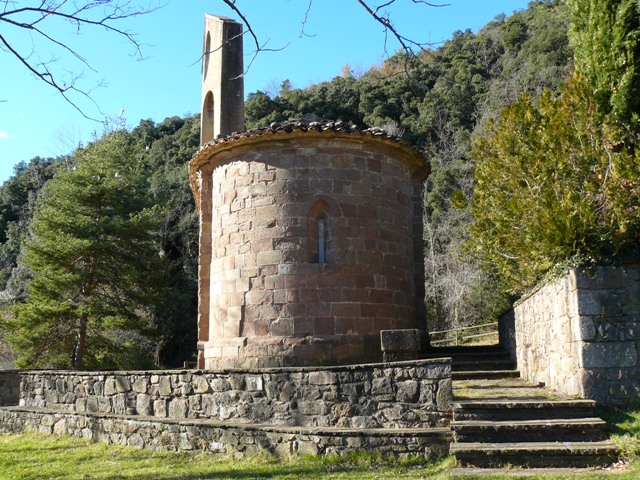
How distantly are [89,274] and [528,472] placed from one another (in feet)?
56.5

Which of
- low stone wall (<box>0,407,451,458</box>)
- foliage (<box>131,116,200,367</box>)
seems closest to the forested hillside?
foliage (<box>131,116,200,367</box>)

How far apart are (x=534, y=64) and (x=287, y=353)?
97.9 feet

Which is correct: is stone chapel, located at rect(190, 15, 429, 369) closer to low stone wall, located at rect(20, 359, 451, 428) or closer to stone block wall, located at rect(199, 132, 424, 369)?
stone block wall, located at rect(199, 132, 424, 369)

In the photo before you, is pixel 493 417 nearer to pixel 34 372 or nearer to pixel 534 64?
pixel 34 372

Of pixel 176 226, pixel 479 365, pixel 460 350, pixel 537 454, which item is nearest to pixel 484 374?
pixel 479 365

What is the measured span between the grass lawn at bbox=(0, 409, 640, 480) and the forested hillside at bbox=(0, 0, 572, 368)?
494 inches

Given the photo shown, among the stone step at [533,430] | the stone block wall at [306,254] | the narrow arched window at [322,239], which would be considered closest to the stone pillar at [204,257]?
the stone block wall at [306,254]

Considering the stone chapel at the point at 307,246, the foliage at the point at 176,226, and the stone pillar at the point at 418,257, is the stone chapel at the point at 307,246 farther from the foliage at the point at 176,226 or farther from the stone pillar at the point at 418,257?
the foliage at the point at 176,226

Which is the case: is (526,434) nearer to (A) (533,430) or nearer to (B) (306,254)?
(A) (533,430)

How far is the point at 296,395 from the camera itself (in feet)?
24.8

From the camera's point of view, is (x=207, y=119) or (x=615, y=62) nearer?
(x=615, y=62)

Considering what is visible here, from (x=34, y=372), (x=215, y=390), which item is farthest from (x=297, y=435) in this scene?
(x=34, y=372)

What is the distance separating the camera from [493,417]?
21.6 ft

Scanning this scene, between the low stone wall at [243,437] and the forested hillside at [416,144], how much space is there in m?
11.9
